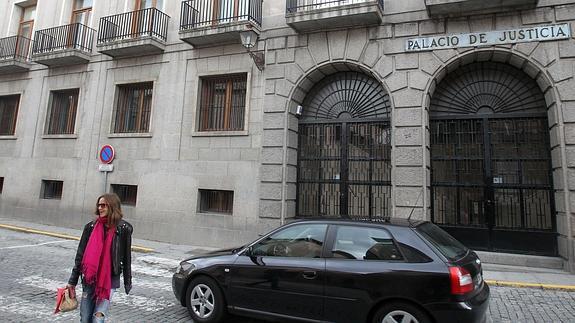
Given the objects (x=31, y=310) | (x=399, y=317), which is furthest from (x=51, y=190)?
(x=399, y=317)

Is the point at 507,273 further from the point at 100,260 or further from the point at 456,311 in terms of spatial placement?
the point at 100,260

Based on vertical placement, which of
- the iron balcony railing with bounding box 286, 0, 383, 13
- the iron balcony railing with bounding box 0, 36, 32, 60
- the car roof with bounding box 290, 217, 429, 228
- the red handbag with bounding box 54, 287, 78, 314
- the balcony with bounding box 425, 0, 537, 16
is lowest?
the red handbag with bounding box 54, 287, 78, 314

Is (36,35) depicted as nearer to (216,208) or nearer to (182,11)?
(182,11)

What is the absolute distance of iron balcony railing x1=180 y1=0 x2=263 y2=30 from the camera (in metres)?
12.0

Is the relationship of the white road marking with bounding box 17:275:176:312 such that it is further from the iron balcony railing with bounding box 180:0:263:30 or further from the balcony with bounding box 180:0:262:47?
the iron balcony railing with bounding box 180:0:263:30

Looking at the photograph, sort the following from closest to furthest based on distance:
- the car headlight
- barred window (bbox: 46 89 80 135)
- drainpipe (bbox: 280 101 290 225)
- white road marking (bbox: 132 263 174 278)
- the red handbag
→ the red handbag → the car headlight → white road marking (bbox: 132 263 174 278) → drainpipe (bbox: 280 101 290 225) → barred window (bbox: 46 89 80 135)

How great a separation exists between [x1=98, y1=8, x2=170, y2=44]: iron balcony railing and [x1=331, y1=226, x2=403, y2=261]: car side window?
10698 millimetres

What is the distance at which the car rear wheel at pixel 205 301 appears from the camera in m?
5.01

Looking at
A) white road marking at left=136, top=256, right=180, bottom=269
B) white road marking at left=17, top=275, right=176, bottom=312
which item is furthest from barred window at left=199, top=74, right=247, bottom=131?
white road marking at left=17, top=275, right=176, bottom=312

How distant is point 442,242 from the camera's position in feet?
15.3

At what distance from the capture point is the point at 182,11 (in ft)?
41.3

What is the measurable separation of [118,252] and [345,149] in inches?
305

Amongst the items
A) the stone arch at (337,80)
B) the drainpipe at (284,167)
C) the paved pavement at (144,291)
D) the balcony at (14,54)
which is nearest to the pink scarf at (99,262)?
the paved pavement at (144,291)

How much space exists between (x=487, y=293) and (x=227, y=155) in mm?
8302
